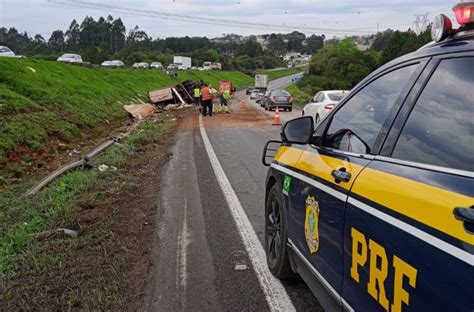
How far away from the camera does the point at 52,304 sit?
3.98 metres

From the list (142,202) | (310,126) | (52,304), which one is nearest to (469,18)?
(310,126)

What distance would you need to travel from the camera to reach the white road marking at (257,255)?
155 inches

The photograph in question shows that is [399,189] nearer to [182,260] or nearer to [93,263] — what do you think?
[182,260]

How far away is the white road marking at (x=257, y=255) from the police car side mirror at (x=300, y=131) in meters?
1.28

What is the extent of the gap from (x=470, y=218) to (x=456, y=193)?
6.3 inches

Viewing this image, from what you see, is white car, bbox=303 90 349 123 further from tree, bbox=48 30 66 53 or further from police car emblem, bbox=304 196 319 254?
tree, bbox=48 30 66 53

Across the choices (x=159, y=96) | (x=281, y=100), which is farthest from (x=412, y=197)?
(x=159, y=96)

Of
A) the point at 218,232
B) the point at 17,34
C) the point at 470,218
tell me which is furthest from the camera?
the point at 17,34

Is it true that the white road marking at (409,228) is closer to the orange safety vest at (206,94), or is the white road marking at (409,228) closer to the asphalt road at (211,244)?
the asphalt road at (211,244)

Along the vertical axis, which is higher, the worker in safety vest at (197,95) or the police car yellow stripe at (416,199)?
the police car yellow stripe at (416,199)

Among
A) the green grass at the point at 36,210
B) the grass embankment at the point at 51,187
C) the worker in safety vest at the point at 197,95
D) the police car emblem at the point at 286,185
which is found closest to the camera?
the police car emblem at the point at 286,185

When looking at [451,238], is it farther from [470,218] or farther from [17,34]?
[17,34]

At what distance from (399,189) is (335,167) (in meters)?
0.79

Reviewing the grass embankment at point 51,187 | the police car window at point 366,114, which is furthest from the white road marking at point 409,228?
the grass embankment at point 51,187
